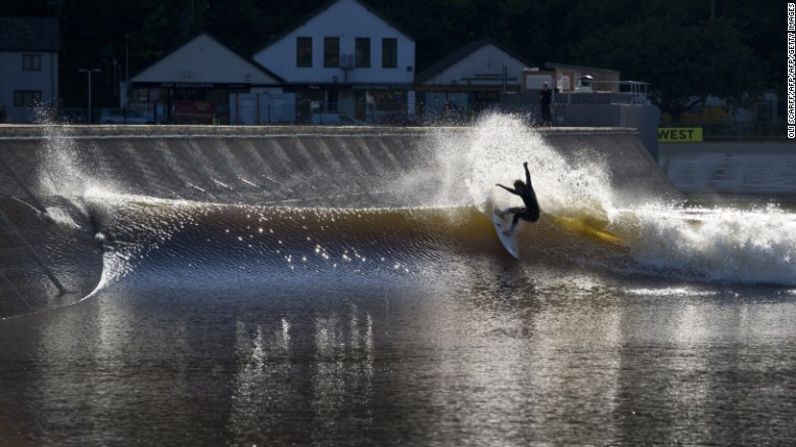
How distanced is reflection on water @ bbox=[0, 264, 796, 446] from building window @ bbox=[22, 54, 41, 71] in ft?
219

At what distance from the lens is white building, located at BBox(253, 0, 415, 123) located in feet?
273

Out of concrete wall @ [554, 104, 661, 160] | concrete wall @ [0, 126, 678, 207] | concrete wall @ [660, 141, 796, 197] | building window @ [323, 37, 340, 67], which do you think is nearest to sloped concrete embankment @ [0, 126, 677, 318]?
concrete wall @ [0, 126, 678, 207]

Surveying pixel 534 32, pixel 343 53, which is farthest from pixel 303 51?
pixel 534 32

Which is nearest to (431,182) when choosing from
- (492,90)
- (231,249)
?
(231,249)

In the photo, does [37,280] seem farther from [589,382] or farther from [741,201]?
[741,201]

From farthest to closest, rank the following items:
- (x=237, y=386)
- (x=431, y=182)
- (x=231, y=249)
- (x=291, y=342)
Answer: (x=431, y=182) → (x=231, y=249) → (x=291, y=342) → (x=237, y=386)

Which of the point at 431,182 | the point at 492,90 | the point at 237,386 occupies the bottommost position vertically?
the point at 237,386

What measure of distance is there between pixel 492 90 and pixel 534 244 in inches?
2160

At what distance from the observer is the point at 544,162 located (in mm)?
34312

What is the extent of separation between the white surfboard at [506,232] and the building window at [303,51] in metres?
56.8

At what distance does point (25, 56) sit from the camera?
8356 centimetres

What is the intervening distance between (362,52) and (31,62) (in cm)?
2197

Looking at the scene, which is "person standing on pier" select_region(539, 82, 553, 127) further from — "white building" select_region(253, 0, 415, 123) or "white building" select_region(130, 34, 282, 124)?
"white building" select_region(253, 0, 415, 123)

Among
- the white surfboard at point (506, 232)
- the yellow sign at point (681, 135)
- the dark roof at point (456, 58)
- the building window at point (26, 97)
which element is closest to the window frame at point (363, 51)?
the dark roof at point (456, 58)
